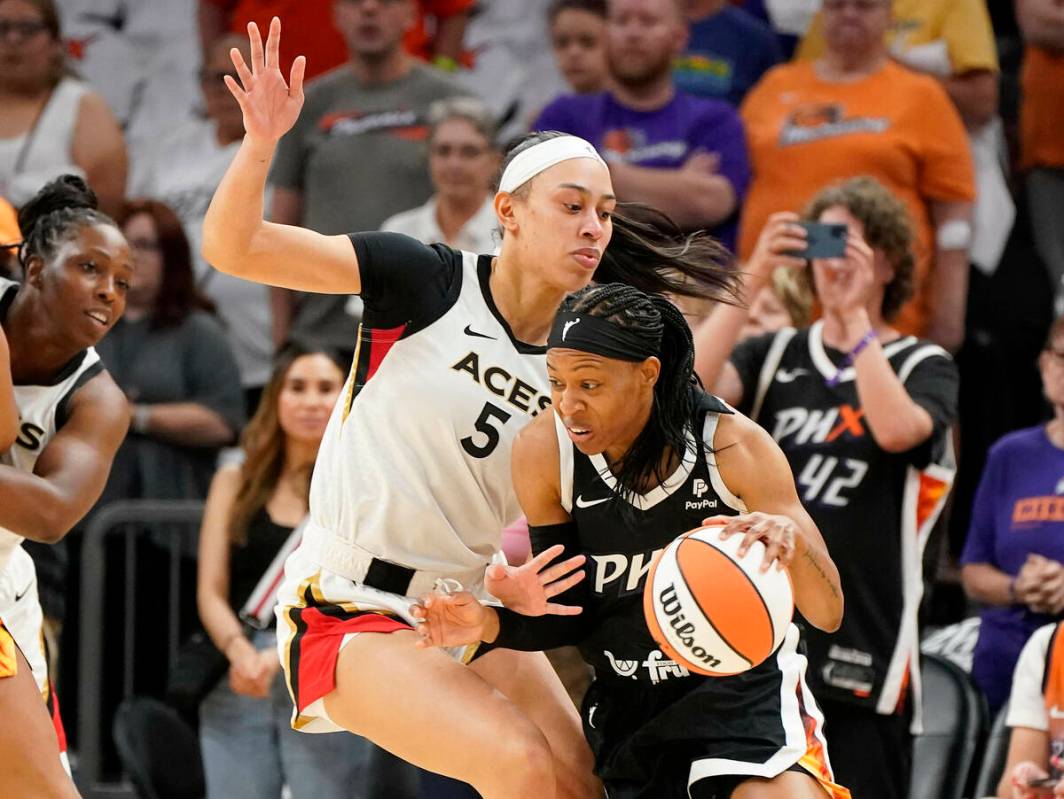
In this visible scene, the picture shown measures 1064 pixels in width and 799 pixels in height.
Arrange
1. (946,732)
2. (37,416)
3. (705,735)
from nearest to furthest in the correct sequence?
(705,735), (37,416), (946,732)

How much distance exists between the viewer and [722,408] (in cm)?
401

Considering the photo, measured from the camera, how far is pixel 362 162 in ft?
24.6

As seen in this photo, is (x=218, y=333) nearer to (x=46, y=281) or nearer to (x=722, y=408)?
(x=46, y=281)

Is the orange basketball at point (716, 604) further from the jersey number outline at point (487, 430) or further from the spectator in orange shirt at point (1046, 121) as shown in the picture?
the spectator in orange shirt at point (1046, 121)

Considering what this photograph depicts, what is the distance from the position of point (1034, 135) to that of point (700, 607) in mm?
4526

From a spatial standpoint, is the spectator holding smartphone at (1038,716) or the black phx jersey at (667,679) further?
the spectator holding smartphone at (1038,716)

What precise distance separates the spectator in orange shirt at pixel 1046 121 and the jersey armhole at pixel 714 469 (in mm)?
3780

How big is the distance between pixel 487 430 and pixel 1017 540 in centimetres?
231

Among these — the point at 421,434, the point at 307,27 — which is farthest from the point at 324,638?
the point at 307,27

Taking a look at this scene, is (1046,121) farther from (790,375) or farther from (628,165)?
(790,375)

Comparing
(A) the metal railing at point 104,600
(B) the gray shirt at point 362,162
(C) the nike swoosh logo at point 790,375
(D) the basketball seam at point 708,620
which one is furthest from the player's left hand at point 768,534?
(B) the gray shirt at point 362,162

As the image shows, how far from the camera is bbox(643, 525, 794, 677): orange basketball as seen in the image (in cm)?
363

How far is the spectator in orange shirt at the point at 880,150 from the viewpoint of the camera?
22.8ft

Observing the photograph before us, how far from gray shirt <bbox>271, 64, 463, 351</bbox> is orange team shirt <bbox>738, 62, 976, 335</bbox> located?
4.81ft
